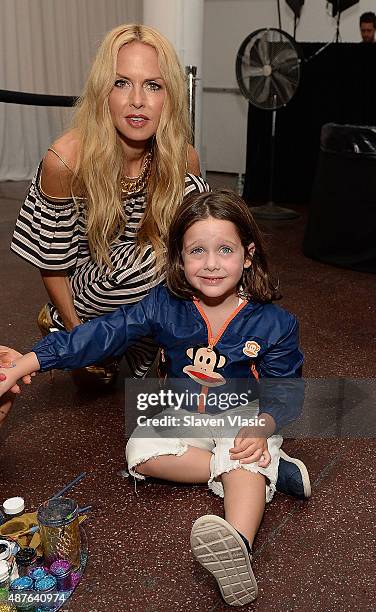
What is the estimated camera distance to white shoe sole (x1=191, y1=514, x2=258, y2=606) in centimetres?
123

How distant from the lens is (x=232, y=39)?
24.9ft

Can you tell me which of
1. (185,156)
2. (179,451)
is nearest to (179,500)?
(179,451)

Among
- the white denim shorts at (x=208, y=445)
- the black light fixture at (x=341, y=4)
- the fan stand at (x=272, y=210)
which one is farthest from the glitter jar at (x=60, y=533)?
the black light fixture at (x=341, y=4)

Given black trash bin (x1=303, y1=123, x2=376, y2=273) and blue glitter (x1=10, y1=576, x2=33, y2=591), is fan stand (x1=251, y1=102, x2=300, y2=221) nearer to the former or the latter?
black trash bin (x1=303, y1=123, x2=376, y2=273)

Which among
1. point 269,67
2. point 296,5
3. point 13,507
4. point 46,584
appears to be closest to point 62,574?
point 46,584

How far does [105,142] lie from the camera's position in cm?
185

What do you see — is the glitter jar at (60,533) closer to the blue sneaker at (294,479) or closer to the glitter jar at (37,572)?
the glitter jar at (37,572)

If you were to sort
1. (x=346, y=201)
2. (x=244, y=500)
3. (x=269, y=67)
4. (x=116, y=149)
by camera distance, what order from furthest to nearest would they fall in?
(x=269, y=67), (x=346, y=201), (x=116, y=149), (x=244, y=500)

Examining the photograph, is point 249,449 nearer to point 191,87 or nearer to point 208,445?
point 208,445

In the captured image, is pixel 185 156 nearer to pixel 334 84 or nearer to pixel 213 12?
pixel 334 84

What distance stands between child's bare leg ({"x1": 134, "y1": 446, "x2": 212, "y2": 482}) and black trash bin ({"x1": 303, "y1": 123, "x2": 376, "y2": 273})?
91.6 inches

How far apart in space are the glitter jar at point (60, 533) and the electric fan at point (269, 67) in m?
4.10

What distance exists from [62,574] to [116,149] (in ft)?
3.55

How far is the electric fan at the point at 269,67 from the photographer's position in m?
4.79
